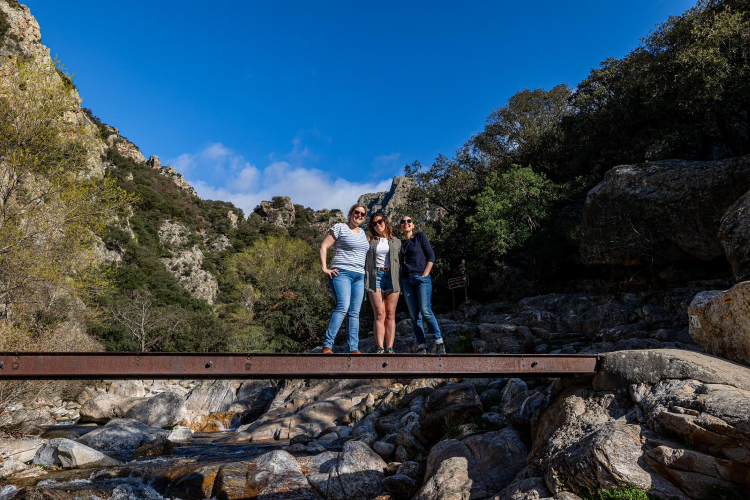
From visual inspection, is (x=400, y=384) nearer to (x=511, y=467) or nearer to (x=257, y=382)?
(x=511, y=467)

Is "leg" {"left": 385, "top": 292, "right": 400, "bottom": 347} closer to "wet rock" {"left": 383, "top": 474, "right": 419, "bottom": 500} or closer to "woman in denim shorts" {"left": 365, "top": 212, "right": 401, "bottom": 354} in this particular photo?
"woman in denim shorts" {"left": 365, "top": 212, "right": 401, "bottom": 354}

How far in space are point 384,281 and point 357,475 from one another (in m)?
4.58

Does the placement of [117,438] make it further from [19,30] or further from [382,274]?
[19,30]

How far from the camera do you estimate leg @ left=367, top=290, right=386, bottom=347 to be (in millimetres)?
7562

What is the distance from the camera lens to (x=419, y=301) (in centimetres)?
801

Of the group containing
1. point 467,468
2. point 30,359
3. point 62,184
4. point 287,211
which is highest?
point 287,211

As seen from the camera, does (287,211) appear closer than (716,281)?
No

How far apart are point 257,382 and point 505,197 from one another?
19309mm

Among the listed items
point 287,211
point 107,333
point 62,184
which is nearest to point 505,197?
point 62,184

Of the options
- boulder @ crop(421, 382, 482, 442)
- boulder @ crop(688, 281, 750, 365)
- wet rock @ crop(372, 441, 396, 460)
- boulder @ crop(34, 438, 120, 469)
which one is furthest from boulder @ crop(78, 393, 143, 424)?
boulder @ crop(688, 281, 750, 365)

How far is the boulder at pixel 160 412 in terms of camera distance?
21562 mm

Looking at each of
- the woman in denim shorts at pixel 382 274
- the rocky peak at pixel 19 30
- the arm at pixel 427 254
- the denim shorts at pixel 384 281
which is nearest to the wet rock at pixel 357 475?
the woman in denim shorts at pixel 382 274

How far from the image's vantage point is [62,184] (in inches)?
698

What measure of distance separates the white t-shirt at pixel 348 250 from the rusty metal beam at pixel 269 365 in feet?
4.62
